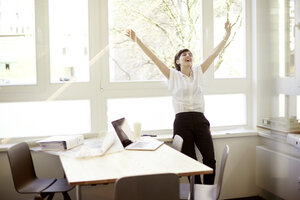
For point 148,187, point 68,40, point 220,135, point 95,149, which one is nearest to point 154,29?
point 68,40

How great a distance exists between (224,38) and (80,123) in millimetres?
1710

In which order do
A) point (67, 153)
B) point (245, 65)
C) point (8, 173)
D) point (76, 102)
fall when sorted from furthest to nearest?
point (245, 65) < point (76, 102) < point (8, 173) < point (67, 153)

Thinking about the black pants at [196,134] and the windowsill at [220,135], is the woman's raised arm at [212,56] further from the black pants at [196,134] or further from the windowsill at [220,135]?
the windowsill at [220,135]

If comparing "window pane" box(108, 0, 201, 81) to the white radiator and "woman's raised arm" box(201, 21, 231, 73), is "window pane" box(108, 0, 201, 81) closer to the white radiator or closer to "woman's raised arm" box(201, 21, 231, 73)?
"woman's raised arm" box(201, 21, 231, 73)

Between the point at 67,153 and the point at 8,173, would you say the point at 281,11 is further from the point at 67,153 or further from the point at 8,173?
the point at 8,173

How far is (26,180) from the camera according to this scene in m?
3.41

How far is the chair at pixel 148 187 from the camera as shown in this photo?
224cm

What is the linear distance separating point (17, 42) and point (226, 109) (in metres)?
2.39

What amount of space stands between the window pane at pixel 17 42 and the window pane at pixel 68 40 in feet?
0.66

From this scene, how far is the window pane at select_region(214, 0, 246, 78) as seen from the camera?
15.3 feet

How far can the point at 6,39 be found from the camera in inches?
158

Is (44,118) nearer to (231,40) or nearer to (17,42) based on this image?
(17,42)

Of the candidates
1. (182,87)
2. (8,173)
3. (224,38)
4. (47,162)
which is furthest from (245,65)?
(8,173)

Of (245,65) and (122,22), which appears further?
(245,65)
